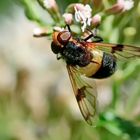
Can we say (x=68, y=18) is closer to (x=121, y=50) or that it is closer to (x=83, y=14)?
(x=83, y=14)

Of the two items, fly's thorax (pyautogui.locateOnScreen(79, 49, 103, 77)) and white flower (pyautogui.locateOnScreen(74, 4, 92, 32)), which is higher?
white flower (pyautogui.locateOnScreen(74, 4, 92, 32))

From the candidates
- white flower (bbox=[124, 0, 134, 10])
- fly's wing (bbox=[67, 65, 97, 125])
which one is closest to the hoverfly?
fly's wing (bbox=[67, 65, 97, 125])

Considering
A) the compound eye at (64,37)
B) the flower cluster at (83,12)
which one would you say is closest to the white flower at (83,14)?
the flower cluster at (83,12)

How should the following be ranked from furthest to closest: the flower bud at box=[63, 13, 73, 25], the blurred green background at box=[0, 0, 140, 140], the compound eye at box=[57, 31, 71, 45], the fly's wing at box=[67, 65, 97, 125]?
1. the blurred green background at box=[0, 0, 140, 140]
2. the compound eye at box=[57, 31, 71, 45]
3. the flower bud at box=[63, 13, 73, 25]
4. the fly's wing at box=[67, 65, 97, 125]

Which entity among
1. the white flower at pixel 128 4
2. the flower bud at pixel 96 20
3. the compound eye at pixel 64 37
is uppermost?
the white flower at pixel 128 4

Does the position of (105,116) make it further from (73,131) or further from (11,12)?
(11,12)

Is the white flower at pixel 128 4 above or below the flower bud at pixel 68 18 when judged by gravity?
above

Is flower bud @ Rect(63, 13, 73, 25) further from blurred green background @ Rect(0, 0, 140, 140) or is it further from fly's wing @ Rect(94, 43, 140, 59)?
fly's wing @ Rect(94, 43, 140, 59)

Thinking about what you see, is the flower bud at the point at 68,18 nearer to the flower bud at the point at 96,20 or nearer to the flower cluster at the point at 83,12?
the flower cluster at the point at 83,12

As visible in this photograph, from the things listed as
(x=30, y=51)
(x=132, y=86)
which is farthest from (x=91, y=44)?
(x=30, y=51)

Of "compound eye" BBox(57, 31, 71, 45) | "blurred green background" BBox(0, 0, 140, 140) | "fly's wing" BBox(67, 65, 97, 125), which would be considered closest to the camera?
"fly's wing" BBox(67, 65, 97, 125)
